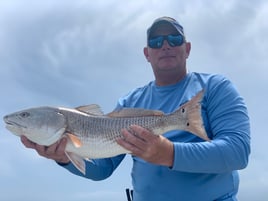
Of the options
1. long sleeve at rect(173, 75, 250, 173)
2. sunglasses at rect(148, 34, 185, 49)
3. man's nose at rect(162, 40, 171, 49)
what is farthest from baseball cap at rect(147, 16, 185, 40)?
long sleeve at rect(173, 75, 250, 173)

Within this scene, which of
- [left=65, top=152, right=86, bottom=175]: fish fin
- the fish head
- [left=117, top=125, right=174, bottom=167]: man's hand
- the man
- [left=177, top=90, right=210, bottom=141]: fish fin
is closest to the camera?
[left=117, top=125, right=174, bottom=167]: man's hand

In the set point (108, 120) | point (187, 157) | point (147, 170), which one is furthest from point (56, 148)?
point (187, 157)

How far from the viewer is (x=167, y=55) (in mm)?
8047

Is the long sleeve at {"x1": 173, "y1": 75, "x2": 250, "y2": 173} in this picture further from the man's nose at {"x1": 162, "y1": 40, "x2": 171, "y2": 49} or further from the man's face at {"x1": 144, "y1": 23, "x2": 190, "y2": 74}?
the man's nose at {"x1": 162, "y1": 40, "x2": 171, "y2": 49}

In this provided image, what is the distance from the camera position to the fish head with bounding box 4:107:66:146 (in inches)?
264

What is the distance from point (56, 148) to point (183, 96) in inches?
79.7

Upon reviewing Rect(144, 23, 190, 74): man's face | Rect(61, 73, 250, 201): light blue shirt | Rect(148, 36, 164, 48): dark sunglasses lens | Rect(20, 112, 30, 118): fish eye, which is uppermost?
Rect(148, 36, 164, 48): dark sunglasses lens

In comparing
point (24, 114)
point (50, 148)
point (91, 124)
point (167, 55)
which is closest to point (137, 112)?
point (91, 124)

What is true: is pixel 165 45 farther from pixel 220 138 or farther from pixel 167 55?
pixel 220 138

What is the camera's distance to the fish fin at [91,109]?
6938mm

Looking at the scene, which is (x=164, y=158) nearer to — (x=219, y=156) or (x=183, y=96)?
(x=219, y=156)

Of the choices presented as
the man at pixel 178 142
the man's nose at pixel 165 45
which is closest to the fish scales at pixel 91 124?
the man at pixel 178 142

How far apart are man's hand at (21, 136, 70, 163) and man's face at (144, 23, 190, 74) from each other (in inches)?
86.6

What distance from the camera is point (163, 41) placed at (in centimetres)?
→ 804
